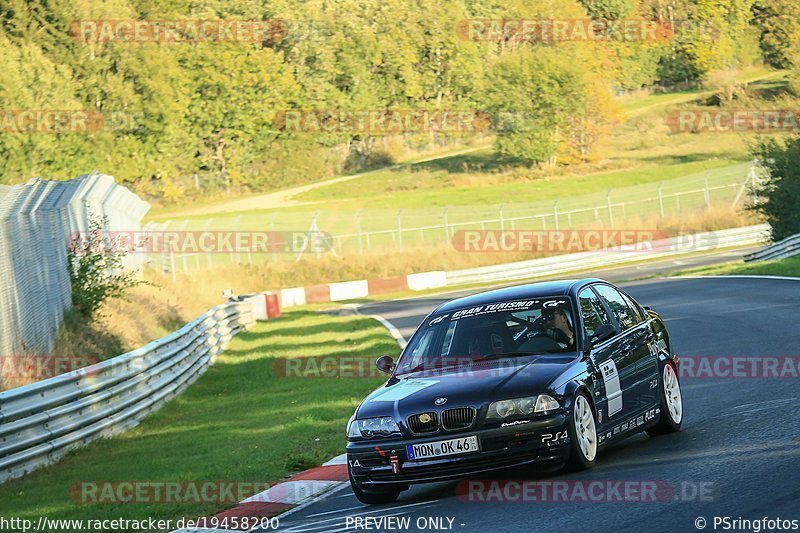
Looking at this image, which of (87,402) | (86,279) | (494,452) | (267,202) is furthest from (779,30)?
(494,452)

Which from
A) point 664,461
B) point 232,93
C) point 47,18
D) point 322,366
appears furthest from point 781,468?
point 232,93

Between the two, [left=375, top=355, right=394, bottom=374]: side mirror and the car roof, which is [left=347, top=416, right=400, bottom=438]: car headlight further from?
the car roof

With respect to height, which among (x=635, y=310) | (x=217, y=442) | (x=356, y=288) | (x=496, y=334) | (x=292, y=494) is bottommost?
(x=356, y=288)

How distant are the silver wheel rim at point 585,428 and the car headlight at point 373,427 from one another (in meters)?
1.27

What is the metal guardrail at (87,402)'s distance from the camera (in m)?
11.3

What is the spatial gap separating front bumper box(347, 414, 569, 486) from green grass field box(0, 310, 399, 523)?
1.68m

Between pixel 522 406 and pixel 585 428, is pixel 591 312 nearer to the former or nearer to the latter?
pixel 585 428

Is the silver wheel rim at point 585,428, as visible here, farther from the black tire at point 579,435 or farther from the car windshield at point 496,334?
the car windshield at point 496,334

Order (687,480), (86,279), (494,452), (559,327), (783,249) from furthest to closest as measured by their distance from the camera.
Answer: (783,249) < (86,279) < (559,327) < (494,452) < (687,480)

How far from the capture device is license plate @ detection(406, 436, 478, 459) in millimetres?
8297

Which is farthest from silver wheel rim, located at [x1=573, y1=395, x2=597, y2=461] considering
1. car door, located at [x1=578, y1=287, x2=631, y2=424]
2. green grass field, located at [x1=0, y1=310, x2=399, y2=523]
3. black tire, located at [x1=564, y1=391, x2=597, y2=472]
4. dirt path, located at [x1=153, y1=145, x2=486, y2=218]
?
dirt path, located at [x1=153, y1=145, x2=486, y2=218]

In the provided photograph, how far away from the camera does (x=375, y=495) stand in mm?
8711

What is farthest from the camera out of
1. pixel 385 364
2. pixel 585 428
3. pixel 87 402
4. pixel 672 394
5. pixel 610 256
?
pixel 610 256

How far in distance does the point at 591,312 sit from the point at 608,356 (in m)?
0.48
